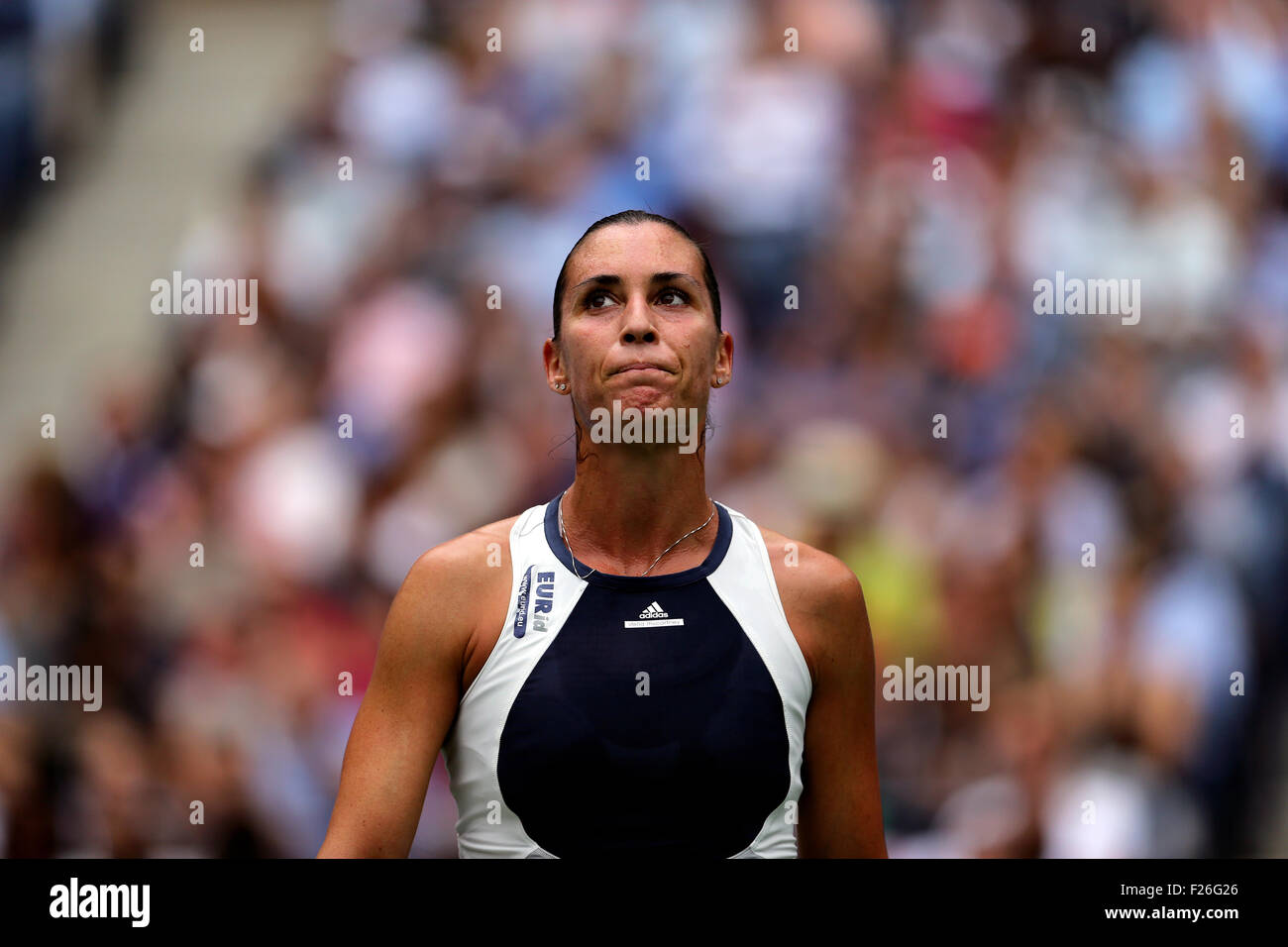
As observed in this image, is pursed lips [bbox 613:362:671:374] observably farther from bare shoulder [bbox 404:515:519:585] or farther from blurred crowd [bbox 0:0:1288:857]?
blurred crowd [bbox 0:0:1288:857]

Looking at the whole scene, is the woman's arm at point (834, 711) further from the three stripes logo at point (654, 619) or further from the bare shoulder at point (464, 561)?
the bare shoulder at point (464, 561)

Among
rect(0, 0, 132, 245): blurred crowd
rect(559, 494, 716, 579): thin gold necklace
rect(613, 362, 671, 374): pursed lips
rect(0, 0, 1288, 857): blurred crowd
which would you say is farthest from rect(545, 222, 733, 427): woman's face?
rect(0, 0, 132, 245): blurred crowd

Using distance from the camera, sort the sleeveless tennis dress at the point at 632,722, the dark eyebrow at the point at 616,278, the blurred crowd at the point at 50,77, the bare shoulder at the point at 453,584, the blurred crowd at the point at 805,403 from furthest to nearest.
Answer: the blurred crowd at the point at 50,77, the blurred crowd at the point at 805,403, the dark eyebrow at the point at 616,278, the bare shoulder at the point at 453,584, the sleeveless tennis dress at the point at 632,722

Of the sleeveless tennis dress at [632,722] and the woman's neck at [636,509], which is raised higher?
the woman's neck at [636,509]

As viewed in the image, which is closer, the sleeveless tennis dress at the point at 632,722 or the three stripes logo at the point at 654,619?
the sleeveless tennis dress at the point at 632,722

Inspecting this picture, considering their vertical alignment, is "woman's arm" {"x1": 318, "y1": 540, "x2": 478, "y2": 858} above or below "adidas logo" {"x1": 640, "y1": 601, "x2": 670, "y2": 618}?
below

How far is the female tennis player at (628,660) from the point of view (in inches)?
95.7

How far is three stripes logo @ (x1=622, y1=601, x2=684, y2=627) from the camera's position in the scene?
101 inches

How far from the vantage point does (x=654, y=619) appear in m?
2.56

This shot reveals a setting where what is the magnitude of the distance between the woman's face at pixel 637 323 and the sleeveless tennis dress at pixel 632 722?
14.8 inches

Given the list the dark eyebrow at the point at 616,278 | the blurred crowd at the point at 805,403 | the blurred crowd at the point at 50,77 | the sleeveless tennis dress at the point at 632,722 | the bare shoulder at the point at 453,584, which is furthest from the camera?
the blurred crowd at the point at 50,77

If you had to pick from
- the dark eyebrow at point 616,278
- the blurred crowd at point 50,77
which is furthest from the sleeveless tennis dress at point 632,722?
the blurred crowd at point 50,77

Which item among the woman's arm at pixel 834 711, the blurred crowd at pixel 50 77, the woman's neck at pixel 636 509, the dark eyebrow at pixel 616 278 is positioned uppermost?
the blurred crowd at pixel 50 77
